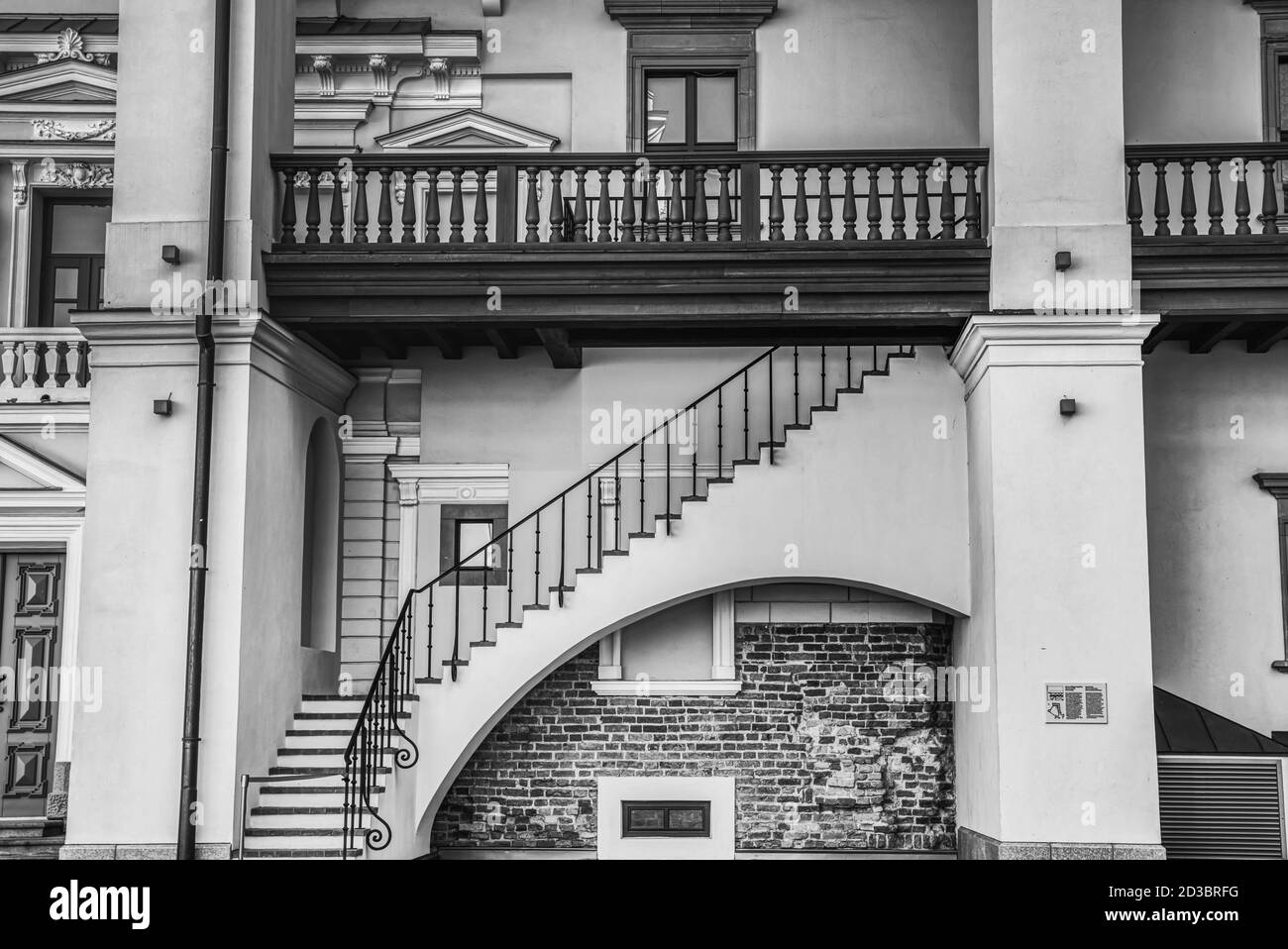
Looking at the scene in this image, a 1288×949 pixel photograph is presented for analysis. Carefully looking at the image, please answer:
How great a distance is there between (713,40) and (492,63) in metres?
2.13

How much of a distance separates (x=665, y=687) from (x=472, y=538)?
2.28 metres

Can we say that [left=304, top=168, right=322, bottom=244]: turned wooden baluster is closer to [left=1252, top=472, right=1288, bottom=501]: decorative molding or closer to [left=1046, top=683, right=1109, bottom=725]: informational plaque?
[left=1046, top=683, right=1109, bottom=725]: informational plaque

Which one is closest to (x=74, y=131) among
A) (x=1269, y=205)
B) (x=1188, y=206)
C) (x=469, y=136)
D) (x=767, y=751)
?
(x=469, y=136)

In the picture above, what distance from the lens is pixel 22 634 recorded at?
47.0 ft

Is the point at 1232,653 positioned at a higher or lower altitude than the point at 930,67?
lower

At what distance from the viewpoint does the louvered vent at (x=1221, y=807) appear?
12508 millimetres

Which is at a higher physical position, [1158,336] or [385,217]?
[385,217]

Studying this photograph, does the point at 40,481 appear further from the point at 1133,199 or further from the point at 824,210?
the point at 1133,199

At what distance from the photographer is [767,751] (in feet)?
46.8

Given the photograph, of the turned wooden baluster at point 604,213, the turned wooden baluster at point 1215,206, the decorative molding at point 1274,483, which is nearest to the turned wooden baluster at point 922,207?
the turned wooden baluster at point 1215,206

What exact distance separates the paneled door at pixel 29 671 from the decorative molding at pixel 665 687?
4.87 metres

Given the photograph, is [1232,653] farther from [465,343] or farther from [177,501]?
[177,501]

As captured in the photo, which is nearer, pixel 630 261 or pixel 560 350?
pixel 630 261

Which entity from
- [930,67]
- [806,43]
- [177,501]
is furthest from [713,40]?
[177,501]
